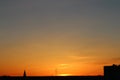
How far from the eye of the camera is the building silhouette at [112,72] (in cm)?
8528

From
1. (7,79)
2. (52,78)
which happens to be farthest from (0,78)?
(52,78)

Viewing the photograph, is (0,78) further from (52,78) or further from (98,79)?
(98,79)

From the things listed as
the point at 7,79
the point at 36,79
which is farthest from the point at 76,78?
the point at 7,79

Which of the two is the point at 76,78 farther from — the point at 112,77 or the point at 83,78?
the point at 112,77

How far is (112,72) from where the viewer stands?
86.3m

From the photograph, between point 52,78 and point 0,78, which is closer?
point 0,78

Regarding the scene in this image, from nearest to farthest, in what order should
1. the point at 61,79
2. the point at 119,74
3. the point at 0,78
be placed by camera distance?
1. the point at 119,74
2. the point at 0,78
3. the point at 61,79

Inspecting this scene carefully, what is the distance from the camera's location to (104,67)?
88000mm

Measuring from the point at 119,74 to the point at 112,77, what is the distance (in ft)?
8.31

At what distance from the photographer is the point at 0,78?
114188mm

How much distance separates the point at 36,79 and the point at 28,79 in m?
5.73

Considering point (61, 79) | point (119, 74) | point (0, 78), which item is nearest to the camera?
point (119, 74)

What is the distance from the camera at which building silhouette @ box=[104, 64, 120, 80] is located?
280 ft

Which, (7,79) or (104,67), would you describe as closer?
(104,67)
